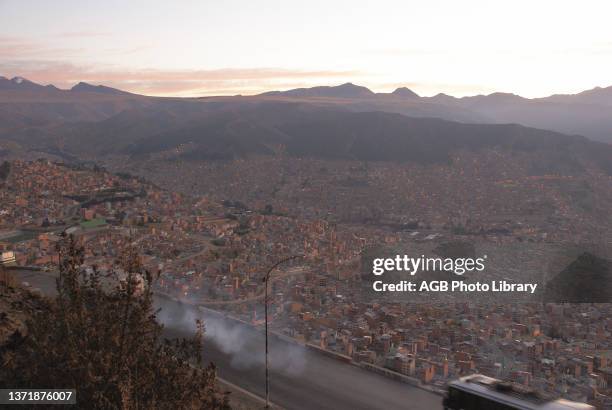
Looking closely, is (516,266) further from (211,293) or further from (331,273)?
(211,293)

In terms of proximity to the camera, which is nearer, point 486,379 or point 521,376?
point 486,379

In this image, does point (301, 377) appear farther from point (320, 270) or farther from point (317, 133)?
point (317, 133)

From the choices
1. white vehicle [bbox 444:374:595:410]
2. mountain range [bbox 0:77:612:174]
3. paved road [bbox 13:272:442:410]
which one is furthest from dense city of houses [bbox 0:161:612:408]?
mountain range [bbox 0:77:612:174]

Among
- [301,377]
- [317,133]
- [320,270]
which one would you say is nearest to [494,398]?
[301,377]

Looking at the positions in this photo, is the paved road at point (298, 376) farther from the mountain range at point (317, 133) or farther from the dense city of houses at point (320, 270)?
the mountain range at point (317, 133)

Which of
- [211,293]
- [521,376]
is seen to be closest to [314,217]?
[211,293]

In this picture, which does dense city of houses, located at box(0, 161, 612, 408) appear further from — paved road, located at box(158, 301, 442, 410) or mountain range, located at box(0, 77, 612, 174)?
mountain range, located at box(0, 77, 612, 174)
